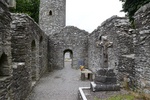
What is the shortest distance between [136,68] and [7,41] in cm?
473

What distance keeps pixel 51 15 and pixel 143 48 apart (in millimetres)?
16866

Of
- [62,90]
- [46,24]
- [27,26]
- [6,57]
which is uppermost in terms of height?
[46,24]

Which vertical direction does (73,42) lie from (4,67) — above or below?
above

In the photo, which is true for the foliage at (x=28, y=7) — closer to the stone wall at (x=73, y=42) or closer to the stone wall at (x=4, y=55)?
the stone wall at (x=73, y=42)

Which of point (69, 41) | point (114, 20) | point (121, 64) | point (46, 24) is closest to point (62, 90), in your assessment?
point (121, 64)

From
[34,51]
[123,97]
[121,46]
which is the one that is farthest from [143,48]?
[34,51]

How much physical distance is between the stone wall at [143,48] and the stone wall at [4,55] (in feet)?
13.7

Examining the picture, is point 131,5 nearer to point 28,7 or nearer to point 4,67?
point 4,67

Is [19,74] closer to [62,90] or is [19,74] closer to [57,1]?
[62,90]

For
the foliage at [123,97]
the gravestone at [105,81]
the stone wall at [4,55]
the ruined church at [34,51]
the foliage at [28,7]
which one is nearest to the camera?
the stone wall at [4,55]

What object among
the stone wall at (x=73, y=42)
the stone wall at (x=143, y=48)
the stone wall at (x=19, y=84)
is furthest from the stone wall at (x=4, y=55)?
the stone wall at (x=73, y=42)

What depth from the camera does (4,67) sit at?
4.71 meters

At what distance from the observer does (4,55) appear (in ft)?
15.0

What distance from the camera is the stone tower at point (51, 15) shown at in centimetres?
2223
